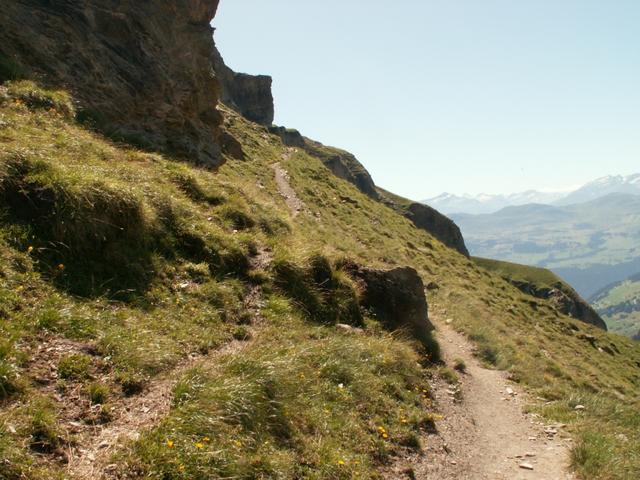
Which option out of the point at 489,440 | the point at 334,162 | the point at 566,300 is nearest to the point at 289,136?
the point at 334,162

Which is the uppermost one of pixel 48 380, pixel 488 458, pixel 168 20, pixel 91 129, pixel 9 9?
pixel 168 20

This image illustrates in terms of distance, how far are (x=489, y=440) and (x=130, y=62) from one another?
73.8 ft

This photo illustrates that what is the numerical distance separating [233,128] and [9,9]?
30297mm

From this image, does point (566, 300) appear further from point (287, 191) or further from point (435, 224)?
point (287, 191)

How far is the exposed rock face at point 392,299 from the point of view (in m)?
15.8

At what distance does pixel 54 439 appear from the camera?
563 centimetres

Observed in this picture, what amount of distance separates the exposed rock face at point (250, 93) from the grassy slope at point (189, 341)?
207 feet

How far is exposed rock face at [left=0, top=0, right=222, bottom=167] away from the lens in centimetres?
1806

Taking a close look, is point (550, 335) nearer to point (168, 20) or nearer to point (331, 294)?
point (331, 294)

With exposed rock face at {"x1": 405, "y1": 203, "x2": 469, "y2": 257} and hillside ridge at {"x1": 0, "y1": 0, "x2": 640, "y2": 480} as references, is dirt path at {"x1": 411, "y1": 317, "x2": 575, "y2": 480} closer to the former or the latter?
hillside ridge at {"x1": 0, "y1": 0, "x2": 640, "y2": 480}

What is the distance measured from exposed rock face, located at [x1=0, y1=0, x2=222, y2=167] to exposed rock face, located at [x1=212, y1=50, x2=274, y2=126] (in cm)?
4783

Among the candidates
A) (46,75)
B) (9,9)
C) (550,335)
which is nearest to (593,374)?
(550,335)

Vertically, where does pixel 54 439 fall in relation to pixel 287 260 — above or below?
below

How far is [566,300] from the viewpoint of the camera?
71250 millimetres
